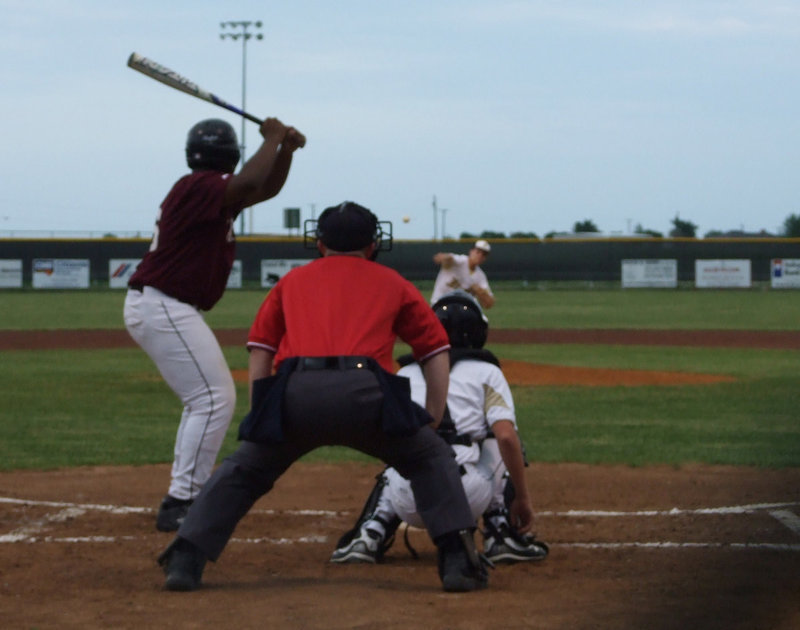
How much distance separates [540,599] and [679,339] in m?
17.9

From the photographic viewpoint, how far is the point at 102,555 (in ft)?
17.3

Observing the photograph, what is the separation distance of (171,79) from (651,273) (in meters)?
39.8

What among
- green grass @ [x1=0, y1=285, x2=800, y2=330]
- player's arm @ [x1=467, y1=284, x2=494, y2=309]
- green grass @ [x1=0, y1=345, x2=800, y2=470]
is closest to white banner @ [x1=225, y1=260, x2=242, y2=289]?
green grass @ [x1=0, y1=285, x2=800, y2=330]

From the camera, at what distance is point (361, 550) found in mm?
5094

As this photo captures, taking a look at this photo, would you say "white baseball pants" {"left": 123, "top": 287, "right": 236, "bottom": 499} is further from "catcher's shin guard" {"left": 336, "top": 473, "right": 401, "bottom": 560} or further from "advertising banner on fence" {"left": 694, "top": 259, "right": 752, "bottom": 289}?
"advertising banner on fence" {"left": 694, "top": 259, "right": 752, "bottom": 289}

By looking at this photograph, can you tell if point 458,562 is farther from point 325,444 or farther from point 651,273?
point 651,273

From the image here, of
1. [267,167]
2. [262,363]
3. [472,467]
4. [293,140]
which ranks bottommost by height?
[472,467]

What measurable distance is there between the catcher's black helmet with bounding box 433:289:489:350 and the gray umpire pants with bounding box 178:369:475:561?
25.8 inches

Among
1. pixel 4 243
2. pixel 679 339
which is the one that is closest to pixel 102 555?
pixel 679 339

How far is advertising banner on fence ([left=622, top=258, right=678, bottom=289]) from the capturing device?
4375 centimetres

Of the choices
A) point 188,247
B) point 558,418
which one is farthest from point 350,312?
point 558,418

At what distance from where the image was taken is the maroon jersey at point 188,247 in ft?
18.6

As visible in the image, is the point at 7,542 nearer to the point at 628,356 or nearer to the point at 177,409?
the point at 177,409

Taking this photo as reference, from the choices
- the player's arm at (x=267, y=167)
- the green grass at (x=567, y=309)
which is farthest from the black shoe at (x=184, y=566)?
the green grass at (x=567, y=309)
